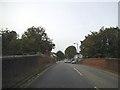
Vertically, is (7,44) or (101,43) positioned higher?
(101,43)

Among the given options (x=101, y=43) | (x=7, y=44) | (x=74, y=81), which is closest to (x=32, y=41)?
(x=101, y=43)

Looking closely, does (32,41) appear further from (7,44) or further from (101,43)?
(7,44)

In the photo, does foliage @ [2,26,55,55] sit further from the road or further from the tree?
the road

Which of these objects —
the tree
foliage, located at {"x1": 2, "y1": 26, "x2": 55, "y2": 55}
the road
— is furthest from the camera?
foliage, located at {"x1": 2, "y1": 26, "x2": 55, "y2": 55}

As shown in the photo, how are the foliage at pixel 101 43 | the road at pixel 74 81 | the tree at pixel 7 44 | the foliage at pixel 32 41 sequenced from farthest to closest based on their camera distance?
the foliage at pixel 101 43 → the foliage at pixel 32 41 → the tree at pixel 7 44 → the road at pixel 74 81

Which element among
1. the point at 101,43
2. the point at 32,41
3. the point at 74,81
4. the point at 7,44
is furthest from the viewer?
the point at 101,43

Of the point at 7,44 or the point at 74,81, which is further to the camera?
the point at 7,44

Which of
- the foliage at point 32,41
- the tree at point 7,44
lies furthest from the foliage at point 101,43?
the tree at point 7,44

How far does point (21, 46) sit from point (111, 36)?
2387cm

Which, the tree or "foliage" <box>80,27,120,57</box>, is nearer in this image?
the tree

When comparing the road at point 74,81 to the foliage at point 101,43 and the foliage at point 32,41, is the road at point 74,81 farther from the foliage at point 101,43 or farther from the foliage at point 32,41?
the foliage at point 101,43

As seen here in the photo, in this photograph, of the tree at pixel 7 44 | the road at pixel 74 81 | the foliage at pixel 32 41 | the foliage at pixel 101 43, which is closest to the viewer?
the road at pixel 74 81

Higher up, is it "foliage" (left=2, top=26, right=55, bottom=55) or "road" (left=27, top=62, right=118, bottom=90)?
"foliage" (left=2, top=26, right=55, bottom=55)

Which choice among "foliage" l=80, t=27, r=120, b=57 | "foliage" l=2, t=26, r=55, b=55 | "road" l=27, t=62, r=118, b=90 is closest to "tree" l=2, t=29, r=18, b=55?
"foliage" l=2, t=26, r=55, b=55
